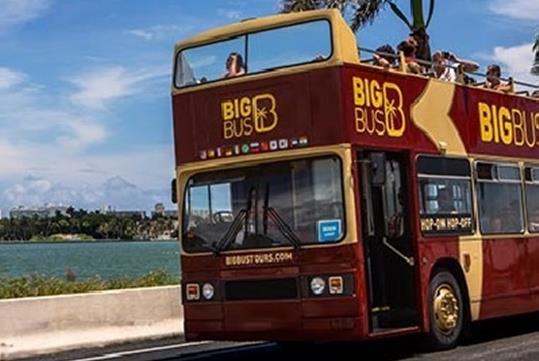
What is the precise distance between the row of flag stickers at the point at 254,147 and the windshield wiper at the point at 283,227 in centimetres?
70

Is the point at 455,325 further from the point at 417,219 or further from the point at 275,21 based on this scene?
the point at 275,21

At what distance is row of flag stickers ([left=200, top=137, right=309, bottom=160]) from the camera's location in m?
11.6

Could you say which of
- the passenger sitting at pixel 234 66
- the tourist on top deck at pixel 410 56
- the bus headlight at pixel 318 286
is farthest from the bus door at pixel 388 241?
the passenger sitting at pixel 234 66

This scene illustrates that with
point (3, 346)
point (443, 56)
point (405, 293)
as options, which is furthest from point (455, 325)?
point (3, 346)

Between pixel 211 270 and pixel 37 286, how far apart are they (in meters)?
5.48

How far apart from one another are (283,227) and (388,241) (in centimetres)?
138

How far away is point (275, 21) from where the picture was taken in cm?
1224

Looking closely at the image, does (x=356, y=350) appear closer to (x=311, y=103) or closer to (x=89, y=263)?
(x=311, y=103)

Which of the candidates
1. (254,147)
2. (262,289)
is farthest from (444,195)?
(262,289)

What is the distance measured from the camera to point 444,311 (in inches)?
500

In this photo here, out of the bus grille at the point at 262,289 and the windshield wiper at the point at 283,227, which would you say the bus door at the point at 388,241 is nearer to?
the windshield wiper at the point at 283,227

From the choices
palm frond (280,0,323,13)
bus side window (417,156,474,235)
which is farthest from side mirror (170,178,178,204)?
palm frond (280,0,323,13)

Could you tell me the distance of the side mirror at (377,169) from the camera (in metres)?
11.7

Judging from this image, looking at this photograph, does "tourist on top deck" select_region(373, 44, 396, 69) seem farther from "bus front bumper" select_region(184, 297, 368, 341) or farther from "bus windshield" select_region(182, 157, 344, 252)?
"bus front bumper" select_region(184, 297, 368, 341)
